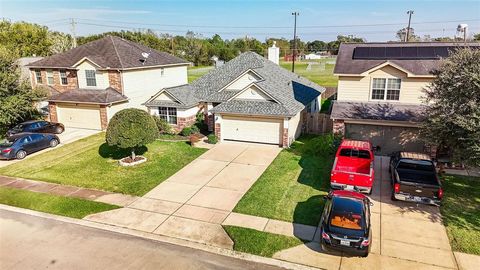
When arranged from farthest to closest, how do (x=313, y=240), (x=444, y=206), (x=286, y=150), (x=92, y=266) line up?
(x=286, y=150)
(x=444, y=206)
(x=313, y=240)
(x=92, y=266)

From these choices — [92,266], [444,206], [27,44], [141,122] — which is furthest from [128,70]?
[27,44]

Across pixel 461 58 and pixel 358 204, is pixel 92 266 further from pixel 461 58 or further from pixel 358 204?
pixel 461 58

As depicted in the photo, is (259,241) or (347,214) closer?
(347,214)

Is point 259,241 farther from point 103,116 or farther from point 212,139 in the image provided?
point 103,116

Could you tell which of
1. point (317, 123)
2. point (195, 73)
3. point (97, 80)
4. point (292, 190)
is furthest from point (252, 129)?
point (195, 73)

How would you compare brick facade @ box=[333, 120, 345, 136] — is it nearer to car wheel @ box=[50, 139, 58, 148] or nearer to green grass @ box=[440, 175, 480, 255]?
green grass @ box=[440, 175, 480, 255]

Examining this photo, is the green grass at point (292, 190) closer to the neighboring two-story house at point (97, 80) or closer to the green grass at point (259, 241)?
the green grass at point (259, 241)
